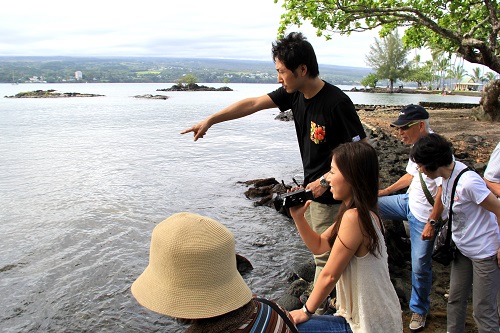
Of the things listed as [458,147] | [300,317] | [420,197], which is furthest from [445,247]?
[458,147]

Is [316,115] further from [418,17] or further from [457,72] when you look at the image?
[457,72]

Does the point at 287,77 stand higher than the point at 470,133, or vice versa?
the point at 287,77

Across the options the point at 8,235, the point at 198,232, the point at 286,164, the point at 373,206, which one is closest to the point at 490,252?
the point at 373,206

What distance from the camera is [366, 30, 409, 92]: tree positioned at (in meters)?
96.8

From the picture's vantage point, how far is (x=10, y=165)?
738 inches

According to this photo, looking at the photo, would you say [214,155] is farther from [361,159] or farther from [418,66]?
[418,66]

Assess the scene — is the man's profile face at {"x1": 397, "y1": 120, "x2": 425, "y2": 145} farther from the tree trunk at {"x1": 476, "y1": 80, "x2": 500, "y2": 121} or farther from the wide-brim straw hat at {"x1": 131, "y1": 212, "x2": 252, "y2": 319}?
the tree trunk at {"x1": 476, "y1": 80, "x2": 500, "y2": 121}

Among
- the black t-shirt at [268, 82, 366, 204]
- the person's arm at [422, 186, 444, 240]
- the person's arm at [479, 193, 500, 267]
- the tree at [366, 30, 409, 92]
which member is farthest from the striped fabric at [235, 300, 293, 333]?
the tree at [366, 30, 409, 92]

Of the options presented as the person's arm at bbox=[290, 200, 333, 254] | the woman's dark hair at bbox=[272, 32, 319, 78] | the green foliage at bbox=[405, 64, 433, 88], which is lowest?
the person's arm at bbox=[290, 200, 333, 254]

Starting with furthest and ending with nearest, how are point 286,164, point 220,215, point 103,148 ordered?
point 103,148 → point 286,164 → point 220,215

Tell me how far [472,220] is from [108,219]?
29.4ft

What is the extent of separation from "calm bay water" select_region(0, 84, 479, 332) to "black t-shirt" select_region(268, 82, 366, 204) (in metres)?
3.13

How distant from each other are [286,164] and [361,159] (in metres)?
16.0

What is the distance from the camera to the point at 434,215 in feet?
12.6
